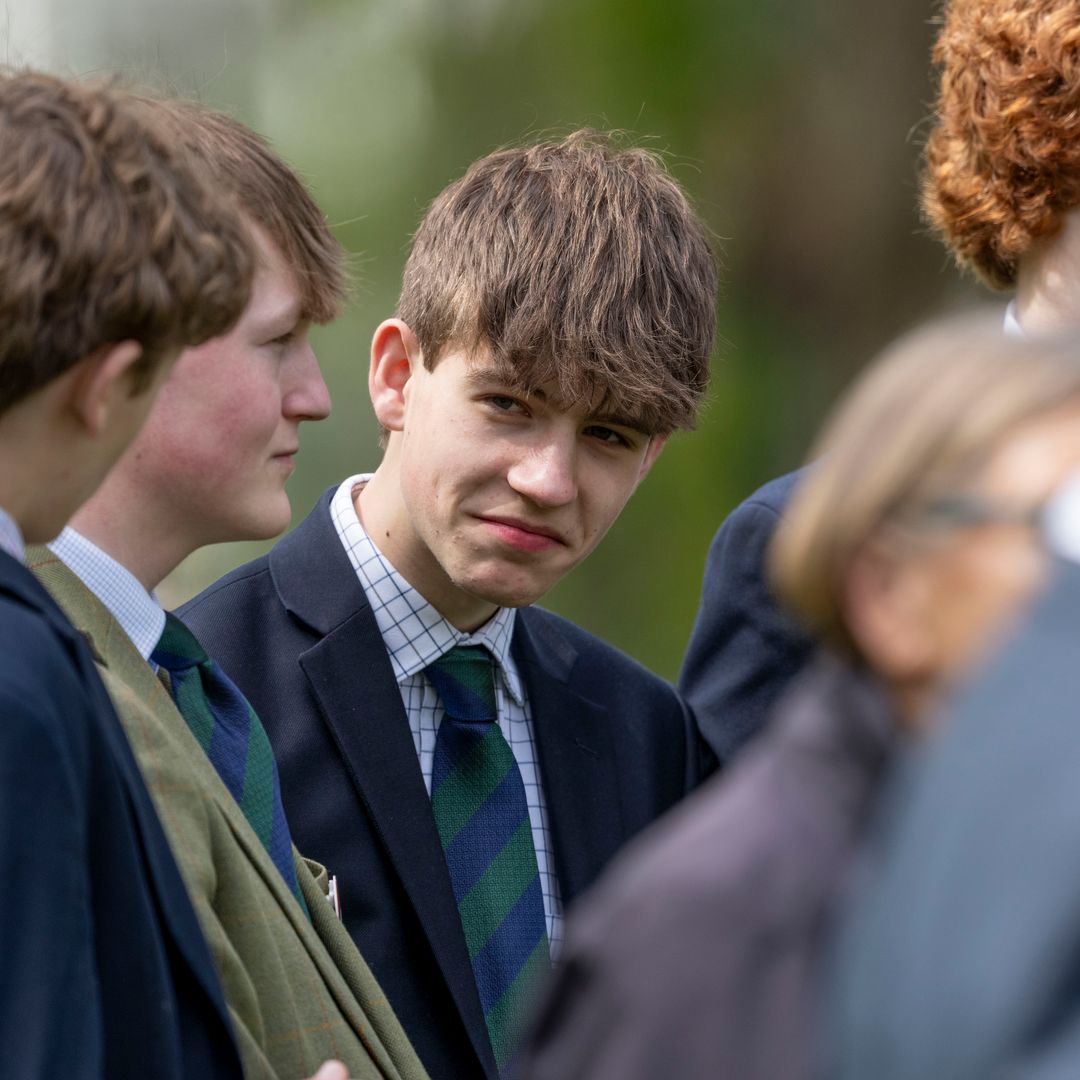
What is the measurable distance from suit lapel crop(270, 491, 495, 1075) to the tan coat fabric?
1.18 feet

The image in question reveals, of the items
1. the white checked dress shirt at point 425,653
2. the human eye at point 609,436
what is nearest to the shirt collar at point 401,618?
the white checked dress shirt at point 425,653

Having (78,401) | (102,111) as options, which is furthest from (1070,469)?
(102,111)

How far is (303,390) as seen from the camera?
2162 mm

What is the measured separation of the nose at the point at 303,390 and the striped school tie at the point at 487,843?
521mm

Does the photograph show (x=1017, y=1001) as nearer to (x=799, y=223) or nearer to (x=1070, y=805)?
(x=1070, y=805)

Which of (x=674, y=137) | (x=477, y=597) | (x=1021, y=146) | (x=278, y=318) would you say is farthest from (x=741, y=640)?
(x=674, y=137)

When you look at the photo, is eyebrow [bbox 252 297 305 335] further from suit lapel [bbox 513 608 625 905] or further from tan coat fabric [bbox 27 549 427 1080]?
suit lapel [bbox 513 608 625 905]

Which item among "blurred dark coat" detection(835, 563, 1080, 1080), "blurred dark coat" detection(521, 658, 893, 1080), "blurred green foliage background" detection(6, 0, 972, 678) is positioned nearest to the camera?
"blurred dark coat" detection(835, 563, 1080, 1080)

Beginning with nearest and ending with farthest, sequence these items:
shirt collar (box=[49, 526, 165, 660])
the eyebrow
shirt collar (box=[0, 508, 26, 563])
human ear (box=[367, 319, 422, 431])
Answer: shirt collar (box=[0, 508, 26, 563])
shirt collar (box=[49, 526, 165, 660])
the eyebrow
human ear (box=[367, 319, 422, 431])

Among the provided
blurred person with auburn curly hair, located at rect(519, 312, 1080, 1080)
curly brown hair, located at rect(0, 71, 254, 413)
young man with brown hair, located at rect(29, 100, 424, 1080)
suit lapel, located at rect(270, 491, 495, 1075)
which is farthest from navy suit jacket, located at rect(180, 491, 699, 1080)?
blurred person with auburn curly hair, located at rect(519, 312, 1080, 1080)

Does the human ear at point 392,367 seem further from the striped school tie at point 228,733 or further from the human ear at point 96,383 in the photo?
the human ear at point 96,383

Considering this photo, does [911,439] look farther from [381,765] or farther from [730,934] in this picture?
[381,765]

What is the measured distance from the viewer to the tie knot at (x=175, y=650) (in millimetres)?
1956

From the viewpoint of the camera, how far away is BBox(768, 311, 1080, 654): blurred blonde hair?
38.4 inches
